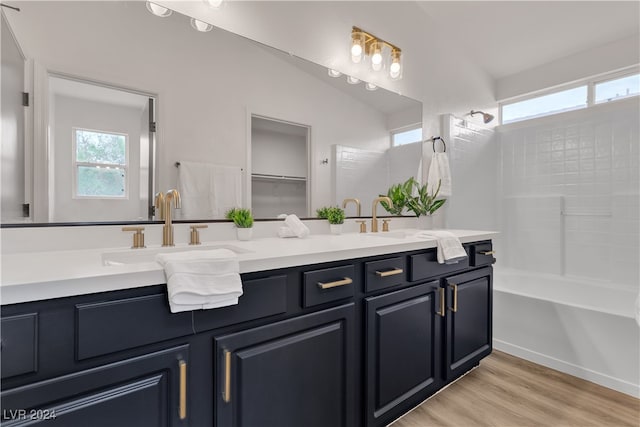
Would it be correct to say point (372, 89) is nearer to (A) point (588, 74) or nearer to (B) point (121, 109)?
(B) point (121, 109)

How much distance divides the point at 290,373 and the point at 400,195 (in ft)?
5.57

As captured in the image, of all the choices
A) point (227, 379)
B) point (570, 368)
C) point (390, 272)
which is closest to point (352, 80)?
point (390, 272)

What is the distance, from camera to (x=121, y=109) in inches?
51.2

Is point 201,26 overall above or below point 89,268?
above

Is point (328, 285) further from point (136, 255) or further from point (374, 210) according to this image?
point (374, 210)

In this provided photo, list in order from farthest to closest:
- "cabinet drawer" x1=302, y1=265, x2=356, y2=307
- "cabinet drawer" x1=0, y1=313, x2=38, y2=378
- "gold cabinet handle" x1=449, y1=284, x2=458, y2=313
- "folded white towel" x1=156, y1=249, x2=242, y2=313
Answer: "gold cabinet handle" x1=449, y1=284, x2=458, y2=313 → "cabinet drawer" x1=302, y1=265, x2=356, y2=307 → "folded white towel" x1=156, y1=249, x2=242, y2=313 → "cabinet drawer" x1=0, y1=313, x2=38, y2=378

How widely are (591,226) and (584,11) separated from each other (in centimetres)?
179

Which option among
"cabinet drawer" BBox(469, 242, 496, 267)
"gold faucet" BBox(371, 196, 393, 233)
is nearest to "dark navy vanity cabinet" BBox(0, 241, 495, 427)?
"cabinet drawer" BBox(469, 242, 496, 267)

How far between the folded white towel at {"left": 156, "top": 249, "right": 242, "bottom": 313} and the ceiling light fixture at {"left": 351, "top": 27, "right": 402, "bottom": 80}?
1817mm

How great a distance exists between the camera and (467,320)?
6.14 ft

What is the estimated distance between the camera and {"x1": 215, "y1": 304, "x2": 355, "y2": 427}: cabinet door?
94 cm

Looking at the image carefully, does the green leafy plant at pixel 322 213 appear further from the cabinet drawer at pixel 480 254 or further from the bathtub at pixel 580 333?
the bathtub at pixel 580 333

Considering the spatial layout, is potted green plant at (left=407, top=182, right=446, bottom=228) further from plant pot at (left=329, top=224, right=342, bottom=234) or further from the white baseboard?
the white baseboard

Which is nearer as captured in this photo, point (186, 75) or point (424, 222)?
point (186, 75)
